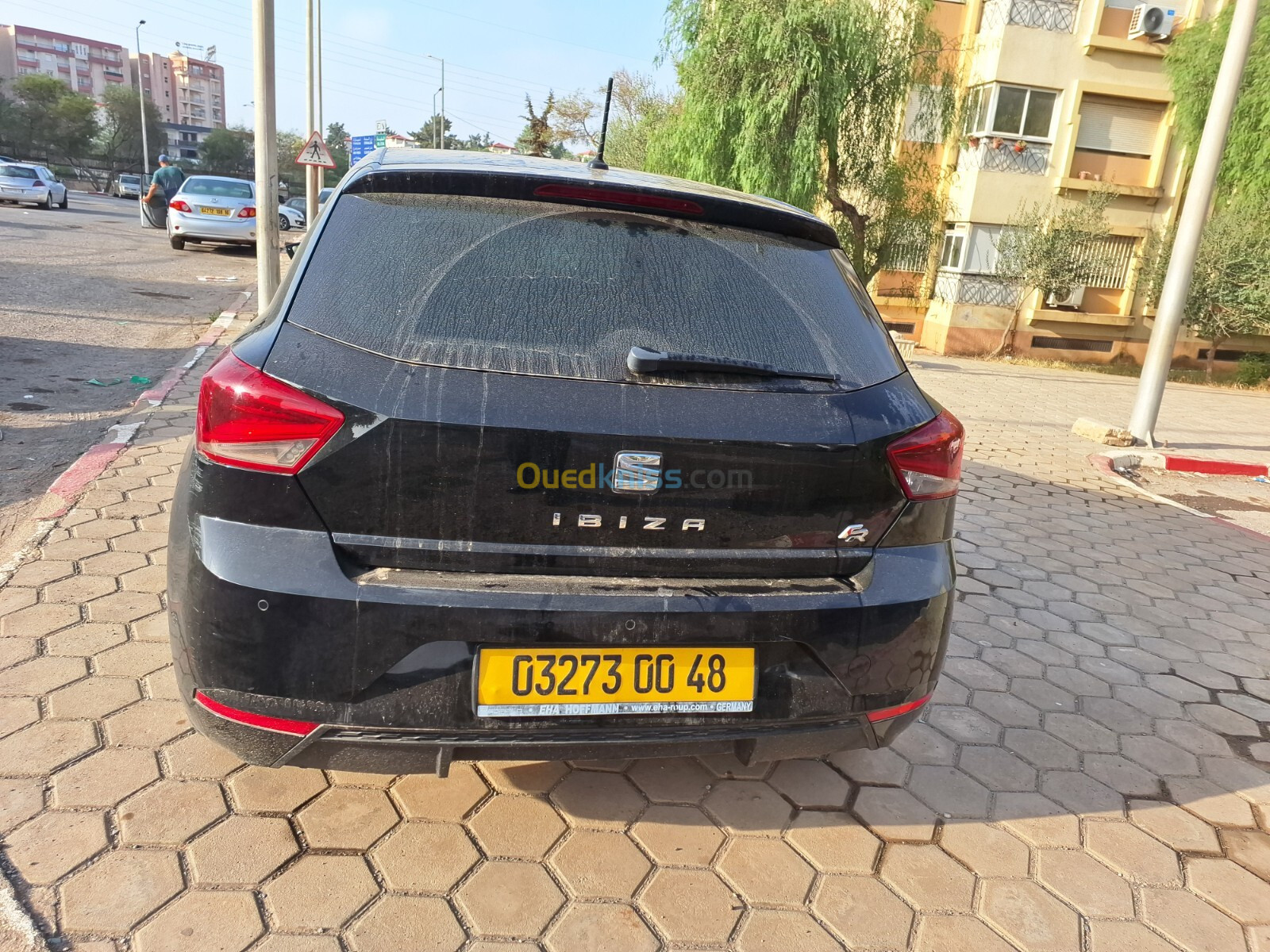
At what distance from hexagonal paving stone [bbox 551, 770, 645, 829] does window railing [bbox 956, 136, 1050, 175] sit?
19.2 metres

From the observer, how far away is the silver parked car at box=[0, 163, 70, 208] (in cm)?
2964

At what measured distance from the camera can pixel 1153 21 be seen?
59.5ft

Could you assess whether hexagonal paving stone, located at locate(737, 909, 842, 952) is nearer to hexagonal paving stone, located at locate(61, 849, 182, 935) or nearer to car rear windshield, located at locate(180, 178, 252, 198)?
hexagonal paving stone, located at locate(61, 849, 182, 935)

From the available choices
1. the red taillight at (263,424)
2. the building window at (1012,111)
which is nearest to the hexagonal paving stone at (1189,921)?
the red taillight at (263,424)

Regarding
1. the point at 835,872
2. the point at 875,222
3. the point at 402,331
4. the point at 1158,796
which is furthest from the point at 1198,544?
the point at 875,222

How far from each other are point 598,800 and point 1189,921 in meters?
1.59

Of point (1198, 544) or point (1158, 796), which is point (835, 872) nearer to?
point (1158, 796)

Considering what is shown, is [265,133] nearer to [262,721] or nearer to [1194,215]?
[262,721]

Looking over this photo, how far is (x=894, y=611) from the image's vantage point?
7.24 feet

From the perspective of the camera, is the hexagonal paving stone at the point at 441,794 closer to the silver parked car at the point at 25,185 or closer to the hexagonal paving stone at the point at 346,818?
the hexagonal paving stone at the point at 346,818

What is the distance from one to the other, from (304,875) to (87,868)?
0.51 m

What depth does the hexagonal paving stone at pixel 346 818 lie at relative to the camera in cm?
234

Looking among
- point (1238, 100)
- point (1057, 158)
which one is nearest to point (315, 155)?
point (1057, 158)

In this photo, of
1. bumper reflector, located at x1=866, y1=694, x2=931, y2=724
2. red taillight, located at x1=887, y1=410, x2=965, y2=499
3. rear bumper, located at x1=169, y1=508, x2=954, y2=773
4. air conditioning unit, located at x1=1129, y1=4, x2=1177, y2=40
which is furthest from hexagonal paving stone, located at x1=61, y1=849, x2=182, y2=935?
air conditioning unit, located at x1=1129, y1=4, x2=1177, y2=40
